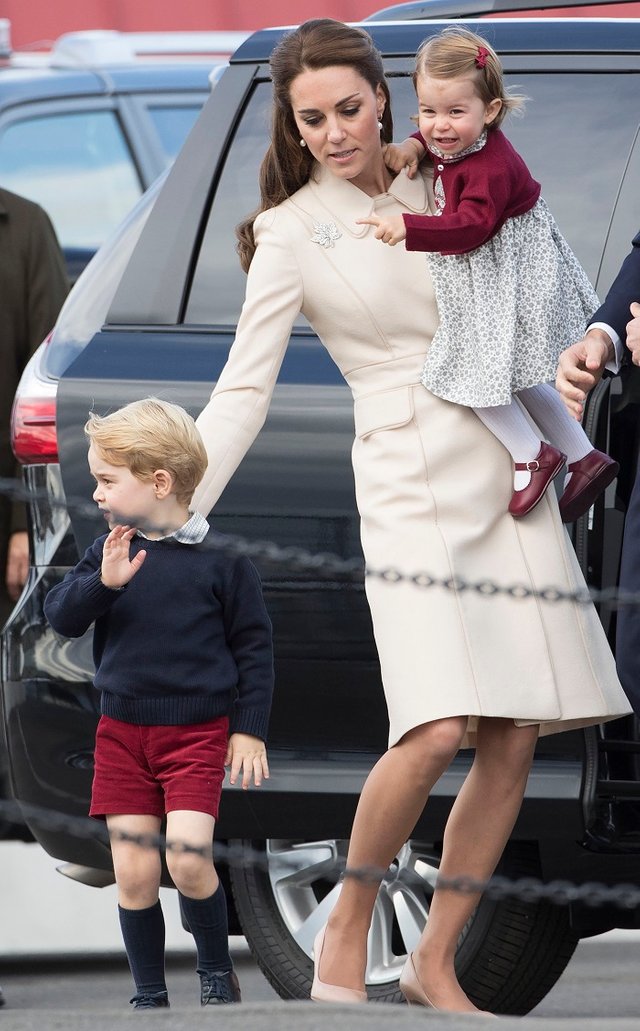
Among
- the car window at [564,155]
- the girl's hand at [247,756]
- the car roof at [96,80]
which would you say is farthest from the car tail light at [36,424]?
the car roof at [96,80]

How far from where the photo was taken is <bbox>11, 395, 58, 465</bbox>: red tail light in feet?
13.6

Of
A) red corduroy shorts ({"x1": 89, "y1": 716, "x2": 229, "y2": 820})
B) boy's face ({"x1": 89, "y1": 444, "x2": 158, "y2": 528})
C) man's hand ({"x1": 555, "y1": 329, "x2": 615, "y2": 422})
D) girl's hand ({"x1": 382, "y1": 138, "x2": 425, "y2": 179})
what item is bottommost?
red corduroy shorts ({"x1": 89, "y1": 716, "x2": 229, "y2": 820})

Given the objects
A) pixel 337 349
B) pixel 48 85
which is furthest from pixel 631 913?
pixel 48 85

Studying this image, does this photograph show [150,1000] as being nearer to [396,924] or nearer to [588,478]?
[396,924]

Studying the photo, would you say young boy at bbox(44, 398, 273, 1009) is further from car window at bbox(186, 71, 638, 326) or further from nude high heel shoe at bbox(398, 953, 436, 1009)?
car window at bbox(186, 71, 638, 326)

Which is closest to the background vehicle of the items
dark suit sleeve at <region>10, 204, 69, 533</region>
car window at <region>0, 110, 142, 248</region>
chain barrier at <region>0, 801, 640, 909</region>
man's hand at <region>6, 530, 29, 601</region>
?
car window at <region>0, 110, 142, 248</region>

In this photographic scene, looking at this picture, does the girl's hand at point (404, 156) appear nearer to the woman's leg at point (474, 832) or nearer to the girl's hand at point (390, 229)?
the girl's hand at point (390, 229)

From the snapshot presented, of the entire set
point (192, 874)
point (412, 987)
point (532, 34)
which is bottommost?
point (412, 987)

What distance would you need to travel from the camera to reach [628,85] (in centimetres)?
404

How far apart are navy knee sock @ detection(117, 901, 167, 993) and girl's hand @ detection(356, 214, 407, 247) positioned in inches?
52.6

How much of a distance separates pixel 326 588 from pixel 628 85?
1.25 meters

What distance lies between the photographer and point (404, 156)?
143 inches

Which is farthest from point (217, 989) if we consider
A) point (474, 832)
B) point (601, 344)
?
point (601, 344)

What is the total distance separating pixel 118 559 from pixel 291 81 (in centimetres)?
96
